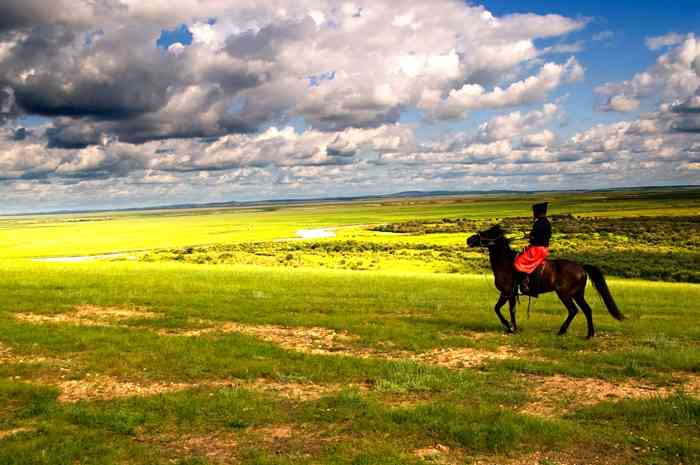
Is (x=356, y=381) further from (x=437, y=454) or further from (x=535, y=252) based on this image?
(x=535, y=252)

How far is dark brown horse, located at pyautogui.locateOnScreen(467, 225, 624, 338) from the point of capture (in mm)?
15680

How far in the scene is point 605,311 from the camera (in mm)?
22578

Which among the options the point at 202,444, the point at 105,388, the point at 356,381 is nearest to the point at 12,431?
the point at 105,388

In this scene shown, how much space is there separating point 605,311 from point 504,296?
8.75m

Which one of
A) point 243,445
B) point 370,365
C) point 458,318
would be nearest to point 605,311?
point 458,318

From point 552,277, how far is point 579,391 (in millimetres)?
5289

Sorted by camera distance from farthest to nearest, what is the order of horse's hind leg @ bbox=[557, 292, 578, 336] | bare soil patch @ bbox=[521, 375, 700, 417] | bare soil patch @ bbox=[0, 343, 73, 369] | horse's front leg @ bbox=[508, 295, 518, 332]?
horse's front leg @ bbox=[508, 295, 518, 332] → horse's hind leg @ bbox=[557, 292, 578, 336] → bare soil patch @ bbox=[0, 343, 73, 369] → bare soil patch @ bbox=[521, 375, 700, 417]

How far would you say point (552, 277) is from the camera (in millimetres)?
15711

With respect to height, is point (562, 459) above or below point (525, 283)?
below

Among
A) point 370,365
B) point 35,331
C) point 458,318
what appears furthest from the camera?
point 458,318

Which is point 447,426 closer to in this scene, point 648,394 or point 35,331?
point 648,394

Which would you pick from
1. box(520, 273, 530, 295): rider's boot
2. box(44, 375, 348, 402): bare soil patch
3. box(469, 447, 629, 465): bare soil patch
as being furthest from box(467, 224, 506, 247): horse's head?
box(469, 447, 629, 465): bare soil patch

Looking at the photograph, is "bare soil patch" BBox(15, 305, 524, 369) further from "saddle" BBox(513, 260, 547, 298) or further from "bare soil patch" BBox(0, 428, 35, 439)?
"bare soil patch" BBox(0, 428, 35, 439)

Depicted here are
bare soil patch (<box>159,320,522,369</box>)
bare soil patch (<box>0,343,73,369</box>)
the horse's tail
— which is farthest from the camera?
the horse's tail
